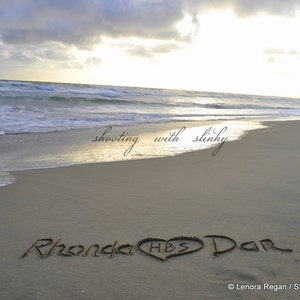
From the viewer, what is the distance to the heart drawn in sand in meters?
2.65

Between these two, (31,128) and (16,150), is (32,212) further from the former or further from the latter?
(31,128)

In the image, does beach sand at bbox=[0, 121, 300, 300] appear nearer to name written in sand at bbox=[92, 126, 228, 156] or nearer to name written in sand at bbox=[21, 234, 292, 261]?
name written in sand at bbox=[21, 234, 292, 261]

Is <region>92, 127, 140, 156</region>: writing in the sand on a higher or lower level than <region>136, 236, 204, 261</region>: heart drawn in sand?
higher

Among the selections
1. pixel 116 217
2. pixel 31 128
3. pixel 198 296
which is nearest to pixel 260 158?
pixel 116 217

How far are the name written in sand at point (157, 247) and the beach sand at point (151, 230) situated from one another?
0.05 ft

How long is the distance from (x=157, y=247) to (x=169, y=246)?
0.30 feet

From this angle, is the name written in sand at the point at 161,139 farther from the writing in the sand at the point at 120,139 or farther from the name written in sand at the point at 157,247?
the name written in sand at the point at 157,247

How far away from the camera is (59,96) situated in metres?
25.5

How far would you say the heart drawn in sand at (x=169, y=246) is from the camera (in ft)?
8.70


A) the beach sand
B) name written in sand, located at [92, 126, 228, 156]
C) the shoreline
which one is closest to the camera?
the beach sand

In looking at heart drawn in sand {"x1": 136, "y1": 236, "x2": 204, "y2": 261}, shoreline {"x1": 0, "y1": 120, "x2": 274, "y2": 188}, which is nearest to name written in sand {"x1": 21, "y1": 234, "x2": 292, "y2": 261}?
heart drawn in sand {"x1": 136, "y1": 236, "x2": 204, "y2": 261}

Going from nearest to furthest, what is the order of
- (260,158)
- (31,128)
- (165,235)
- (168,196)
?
(165,235), (168,196), (260,158), (31,128)

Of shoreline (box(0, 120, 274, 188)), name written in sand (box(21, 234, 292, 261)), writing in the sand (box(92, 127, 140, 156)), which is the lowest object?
name written in sand (box(21, 234, 292, 261))

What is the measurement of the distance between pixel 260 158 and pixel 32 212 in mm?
4022
